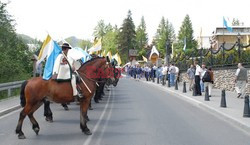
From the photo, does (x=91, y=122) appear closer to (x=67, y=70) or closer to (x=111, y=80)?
(x=111, y=80)

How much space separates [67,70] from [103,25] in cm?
12316

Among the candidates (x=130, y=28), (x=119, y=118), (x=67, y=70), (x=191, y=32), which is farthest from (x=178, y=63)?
(x=191, y=32)

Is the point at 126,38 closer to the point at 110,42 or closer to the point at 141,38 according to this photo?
the point at 110,42

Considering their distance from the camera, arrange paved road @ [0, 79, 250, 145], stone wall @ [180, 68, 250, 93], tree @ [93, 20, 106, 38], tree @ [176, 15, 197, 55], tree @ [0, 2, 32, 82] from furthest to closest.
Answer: tree @ [93, 20, 106, 38] < tree @ [176, 15, 197, 55] < tree @ [0, 2, 32, 82] < stone wall @ [180, 68, 250, 93] < paved road @ [0, 79, 250, 145]

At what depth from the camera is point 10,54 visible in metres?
28.9

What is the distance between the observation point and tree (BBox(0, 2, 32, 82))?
23188 millimetres

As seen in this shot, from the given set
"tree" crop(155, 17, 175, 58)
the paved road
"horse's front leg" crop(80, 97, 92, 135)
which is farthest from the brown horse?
"tree" crop(155, 17, 175, 58)

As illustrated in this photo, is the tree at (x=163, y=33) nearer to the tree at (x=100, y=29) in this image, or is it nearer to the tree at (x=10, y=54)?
the tree at (x=100, y=29)

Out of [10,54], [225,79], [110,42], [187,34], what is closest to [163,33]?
[187,34]

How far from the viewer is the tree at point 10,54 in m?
23.2

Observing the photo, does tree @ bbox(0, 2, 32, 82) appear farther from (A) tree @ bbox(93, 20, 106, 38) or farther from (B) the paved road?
(A) tree @ bbox(93, 20, 106, 38)

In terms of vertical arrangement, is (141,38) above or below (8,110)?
above

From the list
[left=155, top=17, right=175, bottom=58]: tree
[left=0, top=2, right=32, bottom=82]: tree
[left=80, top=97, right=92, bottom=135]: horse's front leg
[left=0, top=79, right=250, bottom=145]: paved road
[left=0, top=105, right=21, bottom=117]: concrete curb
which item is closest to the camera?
[left=0, top=79, right=250, bottom=145]: paved road

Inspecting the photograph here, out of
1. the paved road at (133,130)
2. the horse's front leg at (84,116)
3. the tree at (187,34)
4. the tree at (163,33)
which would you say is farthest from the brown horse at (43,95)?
the tree at (163,33)
